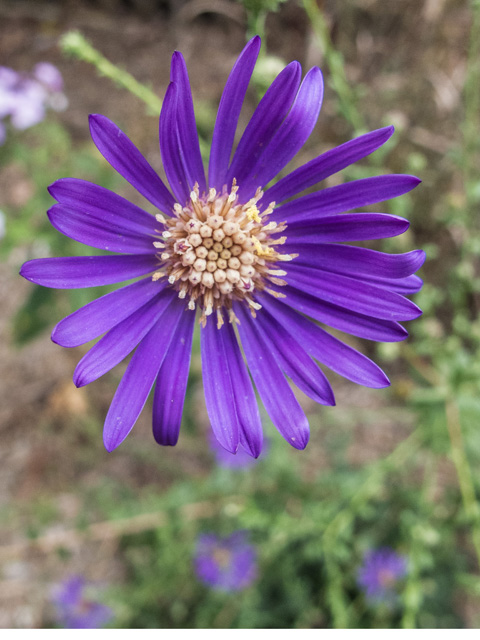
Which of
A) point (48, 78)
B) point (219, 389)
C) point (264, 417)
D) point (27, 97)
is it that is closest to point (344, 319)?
point (219, 389)

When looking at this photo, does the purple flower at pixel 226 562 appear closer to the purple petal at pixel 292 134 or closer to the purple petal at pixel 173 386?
the purple petal at pixel 173 386

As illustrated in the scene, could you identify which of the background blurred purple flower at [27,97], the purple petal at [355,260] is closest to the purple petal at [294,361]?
the purple petal at [355,260]

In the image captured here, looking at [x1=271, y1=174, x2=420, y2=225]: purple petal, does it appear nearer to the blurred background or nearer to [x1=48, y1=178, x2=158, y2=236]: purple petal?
[x1=48, y1=178, x2=158, y2=236]: purple petal

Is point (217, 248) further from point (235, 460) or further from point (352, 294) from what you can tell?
point (235, 460)

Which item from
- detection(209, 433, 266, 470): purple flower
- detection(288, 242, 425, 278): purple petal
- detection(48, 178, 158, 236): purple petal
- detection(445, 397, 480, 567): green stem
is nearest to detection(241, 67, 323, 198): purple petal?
detection(288, 242, 425, 278): purple petal
